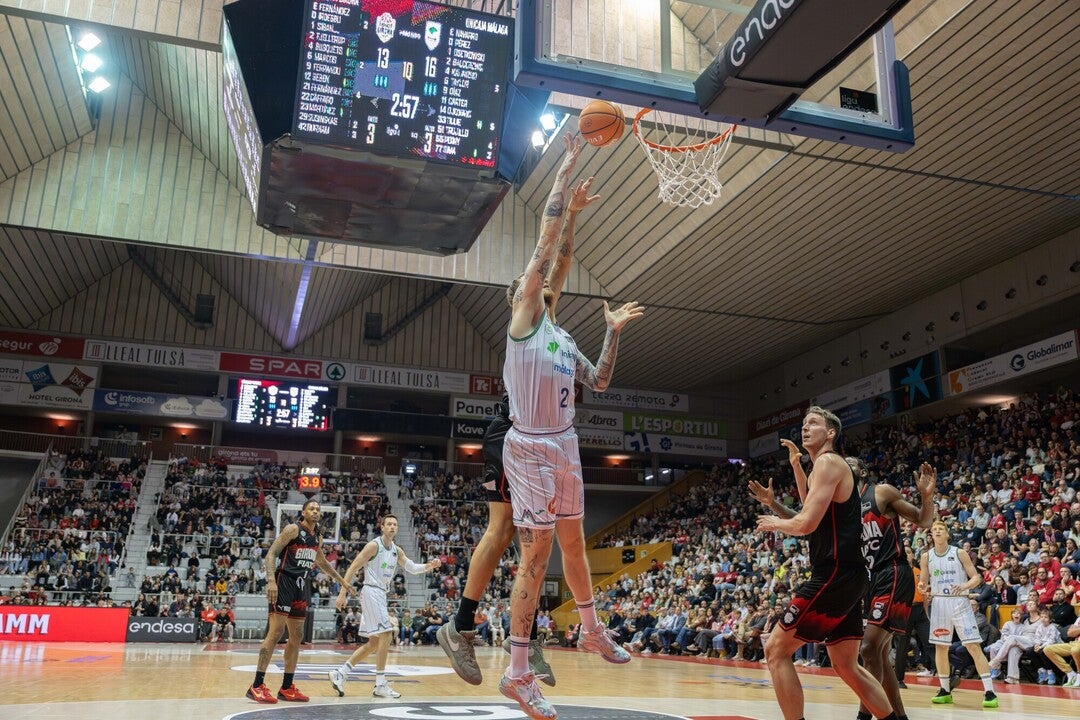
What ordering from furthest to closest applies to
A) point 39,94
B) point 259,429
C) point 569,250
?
1. point 259,429
2. point 39,94
3. point 569,250

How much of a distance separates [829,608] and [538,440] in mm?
1955

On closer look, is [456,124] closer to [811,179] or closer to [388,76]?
[388,76]

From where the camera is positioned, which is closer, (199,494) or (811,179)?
(811,179)

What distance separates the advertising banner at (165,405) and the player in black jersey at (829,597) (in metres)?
26.0

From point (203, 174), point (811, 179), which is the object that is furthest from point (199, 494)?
point (811, 179)

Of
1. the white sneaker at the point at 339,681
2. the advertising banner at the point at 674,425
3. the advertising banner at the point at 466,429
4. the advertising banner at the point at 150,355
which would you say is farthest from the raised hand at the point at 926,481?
the advertising banner at the point at 150,355

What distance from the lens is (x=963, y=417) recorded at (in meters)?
21.3

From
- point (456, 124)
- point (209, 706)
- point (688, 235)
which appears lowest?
point (209, 706)

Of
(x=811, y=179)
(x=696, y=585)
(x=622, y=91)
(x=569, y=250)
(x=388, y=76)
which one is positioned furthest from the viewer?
(x=696, y=585)

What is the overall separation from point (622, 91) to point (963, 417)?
58.4ft

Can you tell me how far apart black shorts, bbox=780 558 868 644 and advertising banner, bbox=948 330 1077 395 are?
1652cm

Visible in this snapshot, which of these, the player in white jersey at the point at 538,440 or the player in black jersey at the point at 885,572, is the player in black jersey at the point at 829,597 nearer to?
the player in black jersey at the point at 885,572

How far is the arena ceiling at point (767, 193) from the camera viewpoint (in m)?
12.3

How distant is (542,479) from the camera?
13.9 ft
